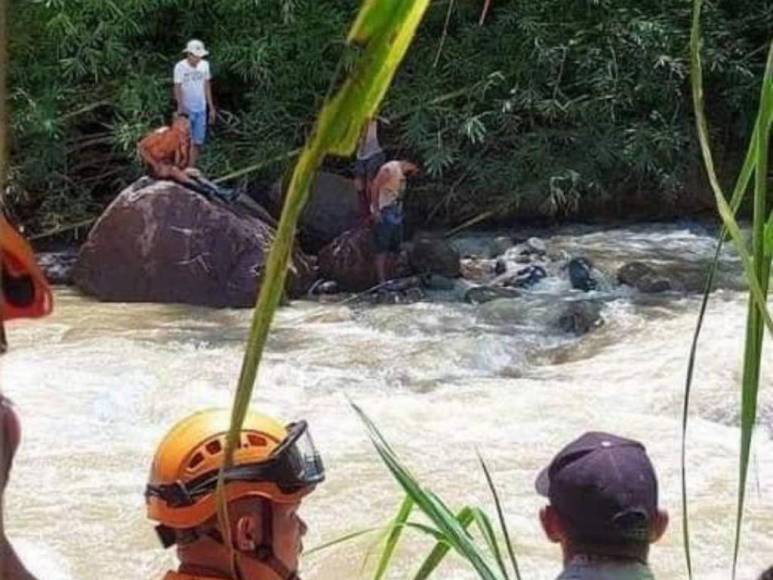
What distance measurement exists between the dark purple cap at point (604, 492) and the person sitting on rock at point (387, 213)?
8260mm

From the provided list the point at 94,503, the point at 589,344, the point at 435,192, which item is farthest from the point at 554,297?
the point at 94,503

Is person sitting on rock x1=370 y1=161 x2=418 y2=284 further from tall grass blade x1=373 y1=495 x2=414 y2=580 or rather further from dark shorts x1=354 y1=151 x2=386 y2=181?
tall grass blade x1=373 y1=495 x2=414 y2=580

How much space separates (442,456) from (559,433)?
1.66 feet

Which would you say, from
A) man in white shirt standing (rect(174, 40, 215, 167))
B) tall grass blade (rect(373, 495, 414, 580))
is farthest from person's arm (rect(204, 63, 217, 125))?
tall grass blade (rect(373, 495, 414, 580))

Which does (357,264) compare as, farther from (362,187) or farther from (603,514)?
(603,514)

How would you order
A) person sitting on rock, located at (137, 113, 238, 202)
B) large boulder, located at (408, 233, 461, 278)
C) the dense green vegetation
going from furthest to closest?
1. the dense green vegetation
2. person sitting on rock, located at (137, 113, 238, 202)
3. large boulder, located at (408, 233, 461, 278)

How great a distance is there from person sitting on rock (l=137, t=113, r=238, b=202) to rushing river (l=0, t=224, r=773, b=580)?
93cm

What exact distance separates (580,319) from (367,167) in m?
2.36

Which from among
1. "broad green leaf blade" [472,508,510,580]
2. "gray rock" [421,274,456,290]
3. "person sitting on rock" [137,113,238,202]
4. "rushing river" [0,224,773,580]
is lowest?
"rushing river" [0,224,773,580]

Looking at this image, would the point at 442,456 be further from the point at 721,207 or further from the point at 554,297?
the point at 721,207

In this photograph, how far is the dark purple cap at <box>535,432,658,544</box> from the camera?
1814 mm

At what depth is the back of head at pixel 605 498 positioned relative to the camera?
Result: 1812 mm

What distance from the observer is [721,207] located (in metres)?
0.62

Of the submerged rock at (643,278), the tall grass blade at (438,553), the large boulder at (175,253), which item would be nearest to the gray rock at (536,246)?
the submerged rock at (643,278)
